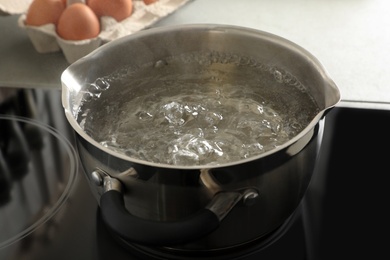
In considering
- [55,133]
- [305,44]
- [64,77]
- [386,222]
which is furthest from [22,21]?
[386,222]

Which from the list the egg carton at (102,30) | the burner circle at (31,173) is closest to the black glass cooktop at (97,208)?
the burner circle at (31,173)

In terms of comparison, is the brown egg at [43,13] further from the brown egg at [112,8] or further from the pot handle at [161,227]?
the pot handle at [161,227]

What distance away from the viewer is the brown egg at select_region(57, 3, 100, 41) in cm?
81

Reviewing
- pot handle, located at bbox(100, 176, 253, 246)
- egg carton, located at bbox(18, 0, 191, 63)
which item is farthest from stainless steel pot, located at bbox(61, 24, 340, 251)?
egg carton, located at bbox(18, 0, 191, 63)

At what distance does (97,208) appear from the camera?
611 mm

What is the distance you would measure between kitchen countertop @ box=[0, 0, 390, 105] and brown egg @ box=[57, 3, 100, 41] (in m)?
0.06

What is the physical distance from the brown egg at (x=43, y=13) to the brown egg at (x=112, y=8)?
2.3 inches

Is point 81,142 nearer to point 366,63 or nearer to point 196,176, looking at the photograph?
point 196,176

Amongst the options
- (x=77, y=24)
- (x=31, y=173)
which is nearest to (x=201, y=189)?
(x=31, y=173)

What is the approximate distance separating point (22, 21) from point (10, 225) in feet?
1.27

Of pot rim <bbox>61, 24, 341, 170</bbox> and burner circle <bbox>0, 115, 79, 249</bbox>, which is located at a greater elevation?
pot rim <bbox>61, 24, 341, 170</bbox>

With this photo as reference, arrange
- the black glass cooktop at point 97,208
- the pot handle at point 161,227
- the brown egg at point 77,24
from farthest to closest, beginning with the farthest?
1. the brown egg at point 77,24
2. the black glass cooktop at point 97,208
3. the pot handle at point 161,227

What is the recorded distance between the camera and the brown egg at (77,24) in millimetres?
812

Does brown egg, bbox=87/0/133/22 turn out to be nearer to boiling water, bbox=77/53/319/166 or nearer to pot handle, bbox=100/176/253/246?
boiling water, bbox=77/53/319/166
